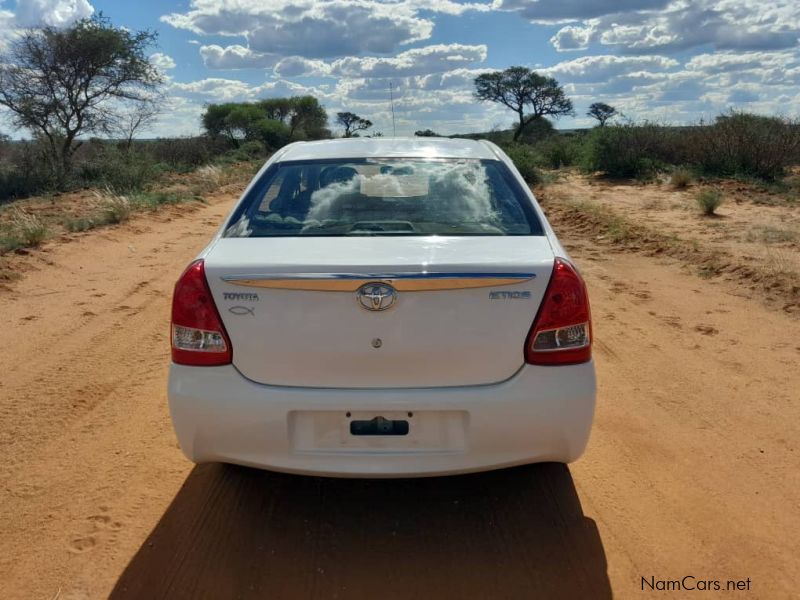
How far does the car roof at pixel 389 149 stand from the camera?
3600 millimetres

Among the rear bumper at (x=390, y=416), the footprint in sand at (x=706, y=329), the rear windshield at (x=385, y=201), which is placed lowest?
the footprint in sand at (x=706, y=329)

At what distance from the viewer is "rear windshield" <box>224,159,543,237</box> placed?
3008 mm

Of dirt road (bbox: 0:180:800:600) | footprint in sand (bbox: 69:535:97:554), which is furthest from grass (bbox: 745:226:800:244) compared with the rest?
footprint in sand (bbox: 69:535:97:554)

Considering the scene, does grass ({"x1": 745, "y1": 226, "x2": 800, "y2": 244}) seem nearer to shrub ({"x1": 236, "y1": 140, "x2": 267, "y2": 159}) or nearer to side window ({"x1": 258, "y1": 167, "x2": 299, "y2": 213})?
side window ({"x1": 258, "y1": 167, "x2": 299, "y2": 213})

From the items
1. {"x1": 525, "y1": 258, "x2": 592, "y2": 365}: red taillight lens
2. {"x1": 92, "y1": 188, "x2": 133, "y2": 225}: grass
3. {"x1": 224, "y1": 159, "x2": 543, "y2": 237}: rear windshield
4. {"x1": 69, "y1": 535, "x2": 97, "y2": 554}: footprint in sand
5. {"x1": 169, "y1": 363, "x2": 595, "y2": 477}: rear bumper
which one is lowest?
{"x1": 69, "y1": 535, "x2": 97, "y2": 554}: footprint in sand

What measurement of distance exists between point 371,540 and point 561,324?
3.79 ft

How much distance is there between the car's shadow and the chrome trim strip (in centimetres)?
106

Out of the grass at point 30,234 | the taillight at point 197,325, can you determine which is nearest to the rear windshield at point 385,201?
the taillight at point 197,325

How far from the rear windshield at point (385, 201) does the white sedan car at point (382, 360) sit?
1.14ft

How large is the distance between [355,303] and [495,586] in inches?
45.0

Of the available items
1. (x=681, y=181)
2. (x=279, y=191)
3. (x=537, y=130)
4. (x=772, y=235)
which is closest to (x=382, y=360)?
(x=279, y=191)

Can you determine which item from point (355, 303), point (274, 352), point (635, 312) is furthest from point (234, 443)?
point (635, 312)

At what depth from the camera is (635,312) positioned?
20.4 feet

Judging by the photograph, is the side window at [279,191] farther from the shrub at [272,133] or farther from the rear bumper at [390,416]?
the shrub at [272,133]
